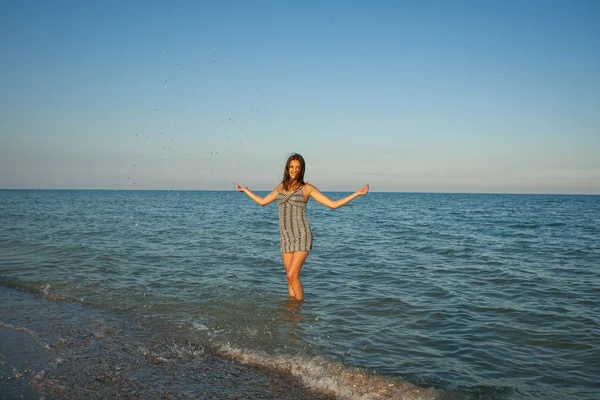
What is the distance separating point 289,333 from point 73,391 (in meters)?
2.90

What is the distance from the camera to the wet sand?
4309 millimetres

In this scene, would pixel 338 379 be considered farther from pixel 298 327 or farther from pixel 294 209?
pixel 294 209

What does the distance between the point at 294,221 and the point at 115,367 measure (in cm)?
352

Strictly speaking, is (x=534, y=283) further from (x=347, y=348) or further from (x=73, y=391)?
(x=73, y=391)

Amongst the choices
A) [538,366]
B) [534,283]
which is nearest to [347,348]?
[538,366]

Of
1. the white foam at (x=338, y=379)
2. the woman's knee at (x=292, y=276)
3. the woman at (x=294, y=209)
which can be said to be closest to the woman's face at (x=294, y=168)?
the woman at (x=294, y=209)

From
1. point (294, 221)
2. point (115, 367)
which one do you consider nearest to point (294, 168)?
point (294, 221)

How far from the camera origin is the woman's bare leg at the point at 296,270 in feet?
24.5

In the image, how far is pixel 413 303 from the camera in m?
8.09

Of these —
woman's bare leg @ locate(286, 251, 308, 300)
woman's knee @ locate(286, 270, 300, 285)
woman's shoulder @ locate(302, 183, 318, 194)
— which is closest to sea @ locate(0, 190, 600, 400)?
woman's bare leg @ locate(286, 251, 308, 300)

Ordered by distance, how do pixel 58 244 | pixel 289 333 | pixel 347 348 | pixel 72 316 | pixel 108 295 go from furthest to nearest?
1. pixel 58 244
2. pixel 108 295
3. pixel 72 316
4. pixel 289 333
5. pixel 347 348

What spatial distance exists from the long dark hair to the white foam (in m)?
2.83

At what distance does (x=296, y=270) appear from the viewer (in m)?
7.62

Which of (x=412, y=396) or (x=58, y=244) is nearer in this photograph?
(x=412, y=396)
